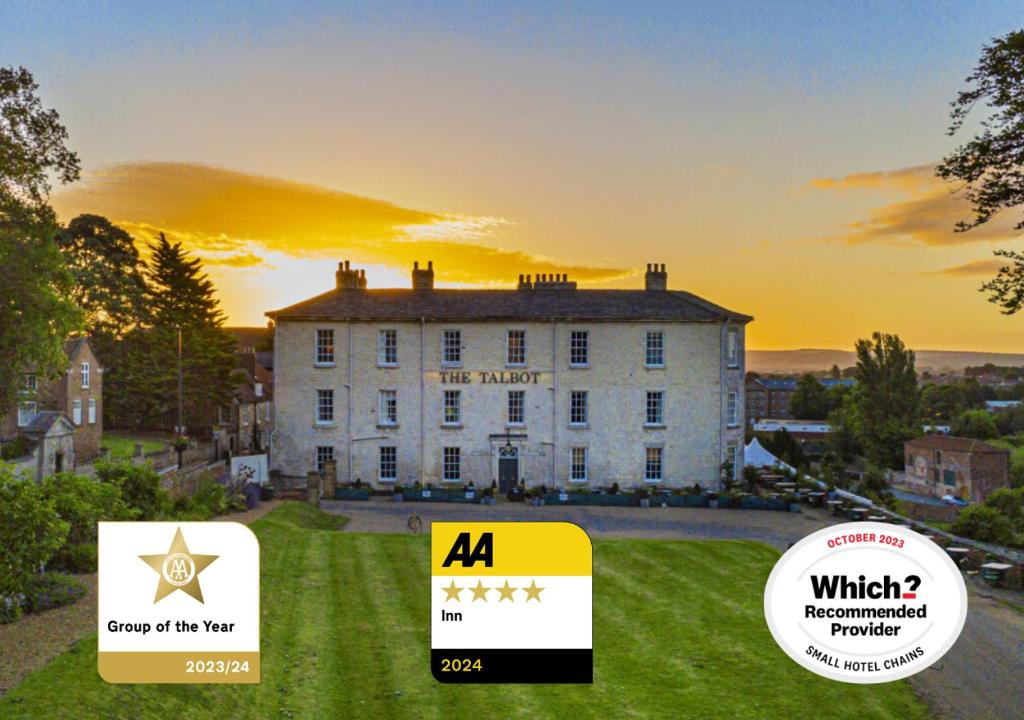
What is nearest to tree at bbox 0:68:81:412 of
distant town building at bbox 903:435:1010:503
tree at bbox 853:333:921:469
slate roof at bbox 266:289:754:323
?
slate roof at bbox 266:289:754:323

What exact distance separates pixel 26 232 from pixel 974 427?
100559mm

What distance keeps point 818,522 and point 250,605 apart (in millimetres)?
30785

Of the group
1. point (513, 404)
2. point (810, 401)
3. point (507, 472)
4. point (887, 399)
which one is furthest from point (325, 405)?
point (810, 401)

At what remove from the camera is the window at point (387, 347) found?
39406mm

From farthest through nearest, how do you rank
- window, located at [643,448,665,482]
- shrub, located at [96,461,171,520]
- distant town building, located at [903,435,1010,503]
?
distant town building, located at [903,435,1010,503] < window, located at [643,448,665,482] < shrub, located at [96,461,171,520]

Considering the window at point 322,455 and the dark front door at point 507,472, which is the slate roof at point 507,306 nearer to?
the window at point 322,455

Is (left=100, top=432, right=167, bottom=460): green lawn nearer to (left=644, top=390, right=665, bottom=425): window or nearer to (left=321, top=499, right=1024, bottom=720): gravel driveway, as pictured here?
(left=321, top=499, right=1024, bottom=720): gravel driveway

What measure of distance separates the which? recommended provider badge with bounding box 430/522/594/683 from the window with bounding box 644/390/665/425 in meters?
34.3

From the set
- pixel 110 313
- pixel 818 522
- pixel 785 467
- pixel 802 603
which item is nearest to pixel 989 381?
pixel 785 467

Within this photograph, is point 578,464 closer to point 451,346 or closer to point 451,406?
point 451,406

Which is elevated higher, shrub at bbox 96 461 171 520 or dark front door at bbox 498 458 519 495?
shrub at bbox 96 461 171 520

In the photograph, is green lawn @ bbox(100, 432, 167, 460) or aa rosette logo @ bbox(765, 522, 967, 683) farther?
green lawn @ bbox(100, 432, 167, 460)

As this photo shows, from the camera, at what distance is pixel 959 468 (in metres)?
56.6

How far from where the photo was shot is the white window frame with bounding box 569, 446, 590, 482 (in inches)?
1535
